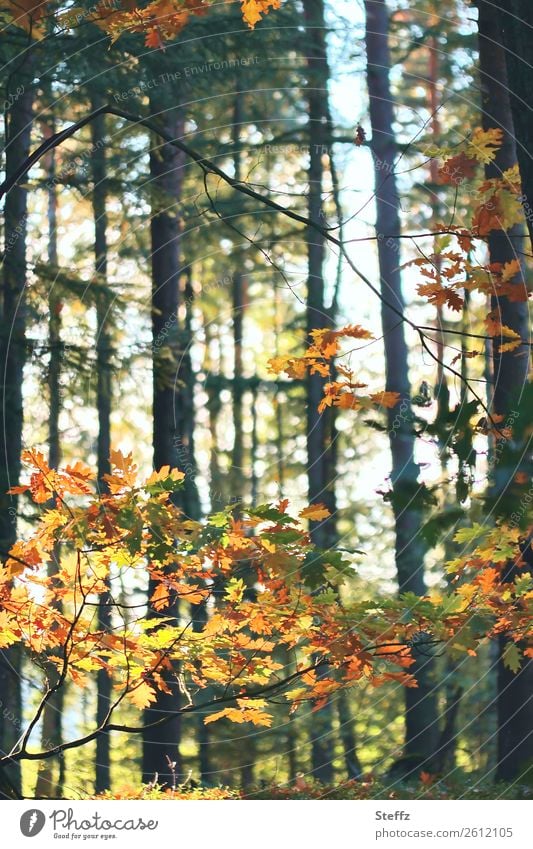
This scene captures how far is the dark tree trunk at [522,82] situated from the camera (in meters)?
3.34

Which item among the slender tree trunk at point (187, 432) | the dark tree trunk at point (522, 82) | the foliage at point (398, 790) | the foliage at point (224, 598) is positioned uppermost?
the slender tree trunk at point (187, 432)

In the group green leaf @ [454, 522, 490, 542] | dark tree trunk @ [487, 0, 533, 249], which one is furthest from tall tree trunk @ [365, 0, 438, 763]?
dark tree trunk @ [487, 0, 533, 249]

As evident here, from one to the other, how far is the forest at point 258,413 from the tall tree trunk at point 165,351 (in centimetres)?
3

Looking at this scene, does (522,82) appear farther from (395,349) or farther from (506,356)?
(395,349)

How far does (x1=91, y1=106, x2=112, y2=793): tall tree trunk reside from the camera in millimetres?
7574

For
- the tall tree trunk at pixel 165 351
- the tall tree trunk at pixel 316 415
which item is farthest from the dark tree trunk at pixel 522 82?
the tall tree trunk at pixel 316 415

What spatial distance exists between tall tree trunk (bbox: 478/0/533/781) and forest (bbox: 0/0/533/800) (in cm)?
2

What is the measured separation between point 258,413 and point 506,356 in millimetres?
9749

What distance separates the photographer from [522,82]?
3348mm

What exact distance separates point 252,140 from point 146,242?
1.89 meters

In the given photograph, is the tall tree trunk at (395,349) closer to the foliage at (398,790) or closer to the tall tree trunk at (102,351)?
the foliage at (398,790)

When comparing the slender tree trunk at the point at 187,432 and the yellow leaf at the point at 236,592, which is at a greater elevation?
the slender tree trunk at the point at 187,432

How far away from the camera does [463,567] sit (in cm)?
389
